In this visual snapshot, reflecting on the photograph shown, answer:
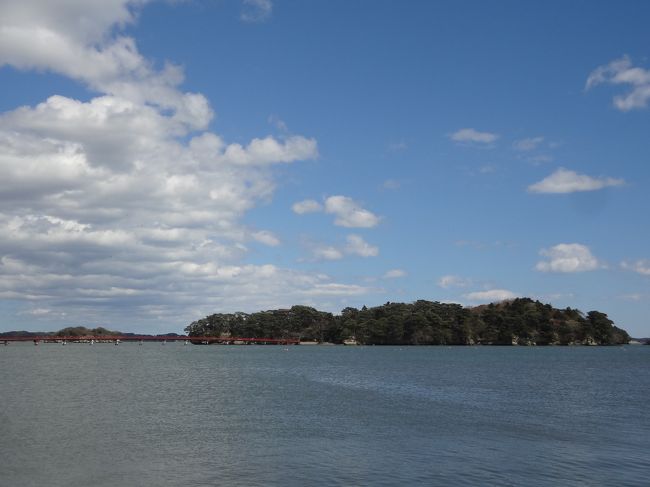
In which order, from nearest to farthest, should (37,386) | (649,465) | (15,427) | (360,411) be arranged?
(649,465)
(15,427)
(360,411)
(37,386)

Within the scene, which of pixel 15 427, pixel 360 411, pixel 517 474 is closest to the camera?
pixel 517 474

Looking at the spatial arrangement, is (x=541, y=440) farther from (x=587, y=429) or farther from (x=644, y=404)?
(x=644, y=404)

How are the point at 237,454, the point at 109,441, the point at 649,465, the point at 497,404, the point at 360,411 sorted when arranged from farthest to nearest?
the point at 497,404, the point at 360,411, the point at 109,441, the point at 237,454, the point at 649,465

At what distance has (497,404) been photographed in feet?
210

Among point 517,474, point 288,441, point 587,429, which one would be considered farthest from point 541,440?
point 288,441

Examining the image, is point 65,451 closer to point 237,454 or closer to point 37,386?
point 237,454

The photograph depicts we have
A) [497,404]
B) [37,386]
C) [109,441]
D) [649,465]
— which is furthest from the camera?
[37,386]

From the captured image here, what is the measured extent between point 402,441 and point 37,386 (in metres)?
61.0

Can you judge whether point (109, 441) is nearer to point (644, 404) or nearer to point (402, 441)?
point (402, 441)

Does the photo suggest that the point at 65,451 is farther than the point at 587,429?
No

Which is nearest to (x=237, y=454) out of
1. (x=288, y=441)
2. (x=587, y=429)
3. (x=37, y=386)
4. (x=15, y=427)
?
(x=288, y=441)

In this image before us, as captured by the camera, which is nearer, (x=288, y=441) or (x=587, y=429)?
(x=288, y=441)

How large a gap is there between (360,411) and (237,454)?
881 inches

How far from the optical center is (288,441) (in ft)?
135
